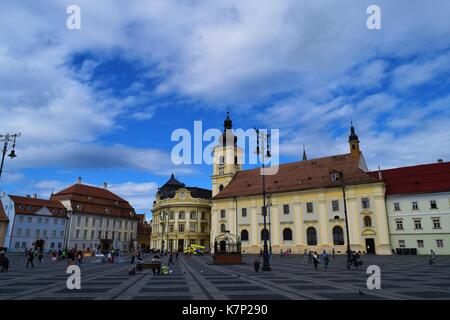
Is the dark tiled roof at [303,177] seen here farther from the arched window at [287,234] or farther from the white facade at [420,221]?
the arched window at [287,234]

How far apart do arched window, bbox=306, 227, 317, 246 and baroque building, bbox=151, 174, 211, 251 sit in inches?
1188

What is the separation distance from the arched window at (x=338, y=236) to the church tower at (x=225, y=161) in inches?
1112

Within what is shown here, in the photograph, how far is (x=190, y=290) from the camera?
1401 cm

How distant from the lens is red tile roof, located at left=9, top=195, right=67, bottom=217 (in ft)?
210

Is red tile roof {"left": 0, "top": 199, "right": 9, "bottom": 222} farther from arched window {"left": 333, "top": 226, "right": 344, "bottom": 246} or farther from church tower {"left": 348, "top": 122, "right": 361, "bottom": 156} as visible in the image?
church tower {"left": 348, "top": 122, "right": 361, "bottom": 156}

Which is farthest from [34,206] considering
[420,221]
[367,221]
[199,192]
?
[420,221]

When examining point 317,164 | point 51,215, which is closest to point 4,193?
point 51,215

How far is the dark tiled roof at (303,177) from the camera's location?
2112 inches

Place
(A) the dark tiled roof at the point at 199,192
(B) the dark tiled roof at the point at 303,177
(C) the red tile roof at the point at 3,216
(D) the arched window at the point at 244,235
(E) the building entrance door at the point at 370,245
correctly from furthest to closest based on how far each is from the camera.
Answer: (A) the dark tiled roof at the point at 199,192, (C) the red tile roof at the point at 3,216, (D) the arched window at the point at 244,235, (B) the dark tiled roof at the point at 303,177, (E) the building entrance door at the point at 370,245

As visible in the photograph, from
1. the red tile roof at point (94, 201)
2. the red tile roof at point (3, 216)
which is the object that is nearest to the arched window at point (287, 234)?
the red tile roof at point (94, 201)

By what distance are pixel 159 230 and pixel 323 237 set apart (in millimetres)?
43575

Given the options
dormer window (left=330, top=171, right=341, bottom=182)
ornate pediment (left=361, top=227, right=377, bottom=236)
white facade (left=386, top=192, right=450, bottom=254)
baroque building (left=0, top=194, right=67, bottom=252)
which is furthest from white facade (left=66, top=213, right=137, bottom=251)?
white facade (left=386, top=192, right=450, bottom=254)
